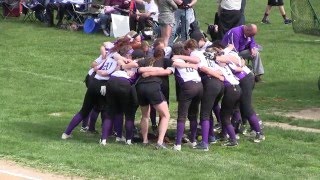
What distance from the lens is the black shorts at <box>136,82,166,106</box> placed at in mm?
11820

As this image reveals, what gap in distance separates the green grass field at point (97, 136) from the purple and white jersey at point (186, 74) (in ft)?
3.52

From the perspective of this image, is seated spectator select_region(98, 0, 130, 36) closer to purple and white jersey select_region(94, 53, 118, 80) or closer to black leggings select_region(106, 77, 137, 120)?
purple and white jersey select_region(94, 53, 118, 80)

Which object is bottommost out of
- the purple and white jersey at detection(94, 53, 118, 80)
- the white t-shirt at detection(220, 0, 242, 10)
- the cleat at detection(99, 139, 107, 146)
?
the cleat at detection(99, 139, 107, 146)

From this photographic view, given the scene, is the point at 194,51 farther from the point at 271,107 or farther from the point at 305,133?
the point at 271,107

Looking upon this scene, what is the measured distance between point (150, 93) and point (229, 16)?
623cm

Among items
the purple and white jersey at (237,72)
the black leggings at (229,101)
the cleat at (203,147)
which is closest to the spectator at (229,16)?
the purple and white jersey at (237,72)

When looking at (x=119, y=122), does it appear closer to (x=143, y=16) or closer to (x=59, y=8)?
(x=143, y=16)

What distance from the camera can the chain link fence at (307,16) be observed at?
1719 centimetres

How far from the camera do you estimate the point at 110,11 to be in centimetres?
2359

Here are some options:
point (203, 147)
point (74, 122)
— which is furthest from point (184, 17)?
point (203, 147)

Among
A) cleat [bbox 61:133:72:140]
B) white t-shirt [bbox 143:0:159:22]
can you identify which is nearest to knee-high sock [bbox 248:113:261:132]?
cleat [bbox 61:133:72:140]

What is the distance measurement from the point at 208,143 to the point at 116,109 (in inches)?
60.7

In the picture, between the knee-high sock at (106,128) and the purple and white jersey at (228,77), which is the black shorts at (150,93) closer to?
the knee-high sock at (106,128)

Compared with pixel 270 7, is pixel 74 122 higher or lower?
higher
